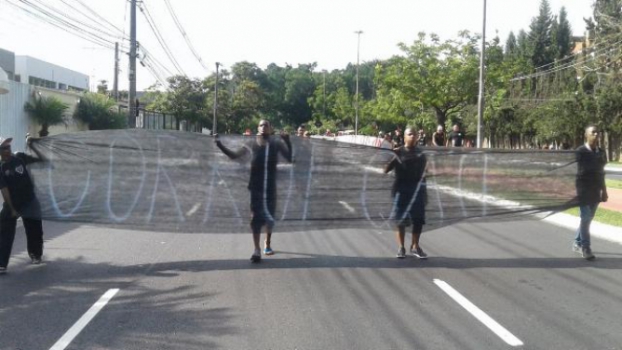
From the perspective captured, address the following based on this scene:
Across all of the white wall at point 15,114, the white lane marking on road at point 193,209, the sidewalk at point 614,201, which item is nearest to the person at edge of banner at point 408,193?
the white lane marking on road at point 193,209

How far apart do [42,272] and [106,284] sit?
1.10 m

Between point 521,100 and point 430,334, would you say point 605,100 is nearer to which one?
point 521,100

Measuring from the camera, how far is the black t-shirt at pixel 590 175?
334 inches

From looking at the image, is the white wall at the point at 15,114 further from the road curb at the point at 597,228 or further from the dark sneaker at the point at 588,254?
the dark sneaker at the point at 588,254

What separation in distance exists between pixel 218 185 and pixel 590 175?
16.6 feet

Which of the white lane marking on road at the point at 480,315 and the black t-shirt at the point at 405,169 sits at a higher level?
the black t-shirt at the point at 405,169

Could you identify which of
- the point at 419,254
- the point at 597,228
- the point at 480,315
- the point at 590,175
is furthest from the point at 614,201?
the point at 480,315

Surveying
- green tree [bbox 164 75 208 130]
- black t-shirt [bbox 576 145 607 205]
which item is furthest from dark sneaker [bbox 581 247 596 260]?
green tree [bbox 164 75 208 130]

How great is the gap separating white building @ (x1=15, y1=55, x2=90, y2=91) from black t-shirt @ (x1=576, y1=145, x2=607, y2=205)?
2032 inches

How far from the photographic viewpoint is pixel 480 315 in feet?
19.5

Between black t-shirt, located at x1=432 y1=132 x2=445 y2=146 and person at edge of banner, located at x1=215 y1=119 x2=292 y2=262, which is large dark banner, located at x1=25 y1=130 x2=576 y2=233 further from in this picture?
black t-shirt, located at x1=432 y1=132 x2=445 y2=146

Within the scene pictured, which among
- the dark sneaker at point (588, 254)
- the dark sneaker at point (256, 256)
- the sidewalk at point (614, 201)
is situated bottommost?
the dark sneaker at point (256, 256)

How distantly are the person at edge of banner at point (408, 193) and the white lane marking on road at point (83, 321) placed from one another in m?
3.77

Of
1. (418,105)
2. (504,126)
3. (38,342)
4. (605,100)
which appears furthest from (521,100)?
(38,342)
